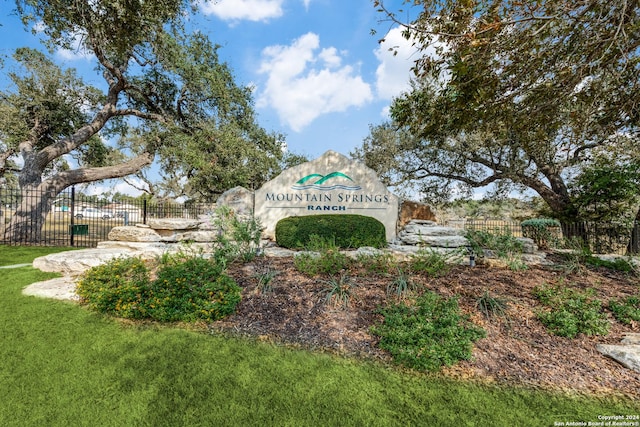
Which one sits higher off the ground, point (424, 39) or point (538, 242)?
point (424, 39)

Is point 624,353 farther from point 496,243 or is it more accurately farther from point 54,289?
point 54,289

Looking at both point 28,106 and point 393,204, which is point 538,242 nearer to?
point 393,204

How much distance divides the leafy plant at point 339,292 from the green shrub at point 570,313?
6.96ft

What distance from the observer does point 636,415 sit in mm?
1995

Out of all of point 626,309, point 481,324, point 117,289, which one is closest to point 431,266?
point 481,324

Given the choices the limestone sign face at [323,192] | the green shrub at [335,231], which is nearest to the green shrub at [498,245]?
the green shrub at [335,231]

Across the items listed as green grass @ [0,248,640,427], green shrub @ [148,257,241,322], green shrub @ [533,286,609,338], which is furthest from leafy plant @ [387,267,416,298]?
green shrub @ [148,257,241,322]

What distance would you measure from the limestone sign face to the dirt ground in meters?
4.11

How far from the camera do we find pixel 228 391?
217 centimetres

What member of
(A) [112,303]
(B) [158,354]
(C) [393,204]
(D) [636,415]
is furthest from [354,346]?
(C) [393,204]

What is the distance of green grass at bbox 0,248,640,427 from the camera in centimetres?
193

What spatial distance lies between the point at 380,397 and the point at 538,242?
9.05 metres

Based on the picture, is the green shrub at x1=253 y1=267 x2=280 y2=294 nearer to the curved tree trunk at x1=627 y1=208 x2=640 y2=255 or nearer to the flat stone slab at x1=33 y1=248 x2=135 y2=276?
the flat stone slab at x1=33 y1=248 x2=135 y2=276

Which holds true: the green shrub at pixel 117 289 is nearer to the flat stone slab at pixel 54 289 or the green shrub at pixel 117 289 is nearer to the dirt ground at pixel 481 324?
the flat stone slab at pixel 54 289
